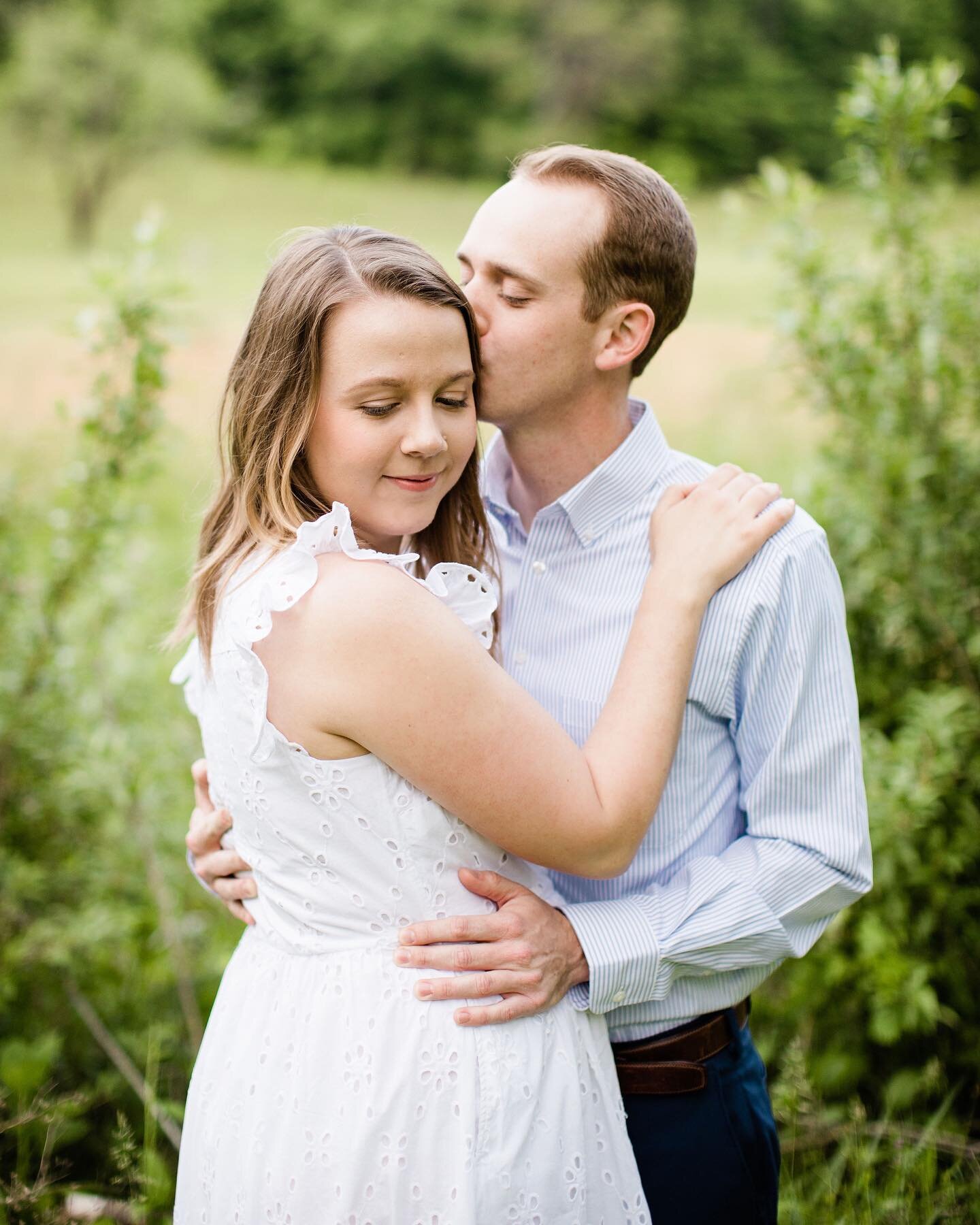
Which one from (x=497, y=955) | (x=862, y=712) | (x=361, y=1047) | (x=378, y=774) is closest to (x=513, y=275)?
(x=378, y=774)

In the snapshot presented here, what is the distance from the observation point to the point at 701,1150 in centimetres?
203

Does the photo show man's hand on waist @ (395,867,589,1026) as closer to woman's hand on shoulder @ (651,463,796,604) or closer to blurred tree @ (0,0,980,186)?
woman's hand on shoulder @ (651,463,796,604)

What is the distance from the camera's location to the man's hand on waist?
68.5 inches

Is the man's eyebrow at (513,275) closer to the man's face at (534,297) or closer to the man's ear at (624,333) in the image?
the man's face at (534,297)

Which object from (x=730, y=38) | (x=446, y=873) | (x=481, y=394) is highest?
(x=730, y=38)

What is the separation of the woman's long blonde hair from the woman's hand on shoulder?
20.3 inches

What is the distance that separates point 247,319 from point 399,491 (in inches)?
17.0

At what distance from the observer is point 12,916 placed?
11.2ft

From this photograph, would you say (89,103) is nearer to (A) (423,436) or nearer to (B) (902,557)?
(B) (902,557)

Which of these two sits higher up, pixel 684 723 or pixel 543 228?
pixel 543 228

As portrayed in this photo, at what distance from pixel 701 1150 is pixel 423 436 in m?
1.39

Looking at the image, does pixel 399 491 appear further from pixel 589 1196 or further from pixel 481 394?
pixel 589 1196

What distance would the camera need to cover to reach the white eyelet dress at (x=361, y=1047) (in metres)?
1.66

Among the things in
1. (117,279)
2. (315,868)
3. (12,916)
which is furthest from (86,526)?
(315,868)
